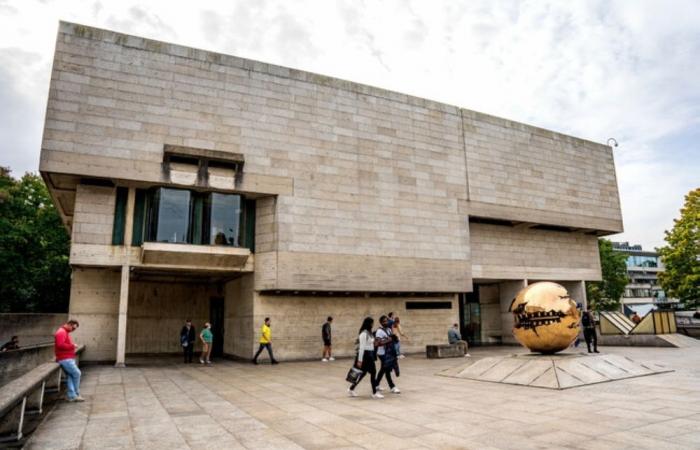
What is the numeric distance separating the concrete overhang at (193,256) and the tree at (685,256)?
3562 centimetres

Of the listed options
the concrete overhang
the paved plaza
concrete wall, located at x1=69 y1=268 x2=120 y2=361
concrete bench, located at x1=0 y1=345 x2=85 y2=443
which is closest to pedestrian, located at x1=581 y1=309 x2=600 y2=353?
the paved plaza

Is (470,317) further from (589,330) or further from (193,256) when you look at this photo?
(193,256)

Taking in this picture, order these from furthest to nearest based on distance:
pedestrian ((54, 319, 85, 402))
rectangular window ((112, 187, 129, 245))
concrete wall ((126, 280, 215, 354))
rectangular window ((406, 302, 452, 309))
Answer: rectangular window ((406, 302, 452, 309)) < concrete wall ((126, 280, 215, 354)) < rectangular window ((112, 187, 129, 245)) < pedestrian ((54, 319, 85, 402))

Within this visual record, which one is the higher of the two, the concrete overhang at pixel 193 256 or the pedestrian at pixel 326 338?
the concrete overhang at pixel 193 256

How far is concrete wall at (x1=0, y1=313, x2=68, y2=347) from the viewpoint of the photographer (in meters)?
26.5

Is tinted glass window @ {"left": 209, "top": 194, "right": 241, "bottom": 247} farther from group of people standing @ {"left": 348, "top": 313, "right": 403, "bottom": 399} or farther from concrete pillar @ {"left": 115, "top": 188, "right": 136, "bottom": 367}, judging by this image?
group of people standing @ {"left": 348, "top": 313, "right": 403, "bottom": 399}

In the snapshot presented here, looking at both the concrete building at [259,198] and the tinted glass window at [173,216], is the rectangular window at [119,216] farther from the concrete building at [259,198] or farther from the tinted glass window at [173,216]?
the tinted glass window at [173,216]

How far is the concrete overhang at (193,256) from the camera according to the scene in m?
18.8

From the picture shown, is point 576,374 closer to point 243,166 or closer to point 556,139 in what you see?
point 243,166

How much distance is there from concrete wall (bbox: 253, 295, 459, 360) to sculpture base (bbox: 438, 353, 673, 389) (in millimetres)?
8499

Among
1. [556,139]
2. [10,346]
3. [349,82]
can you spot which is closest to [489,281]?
[556,139]

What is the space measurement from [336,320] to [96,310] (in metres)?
10.4

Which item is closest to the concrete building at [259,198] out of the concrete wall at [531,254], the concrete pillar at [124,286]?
the concrete pillar at [124,286]

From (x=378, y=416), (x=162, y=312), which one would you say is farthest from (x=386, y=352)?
(x=162, y=312)
